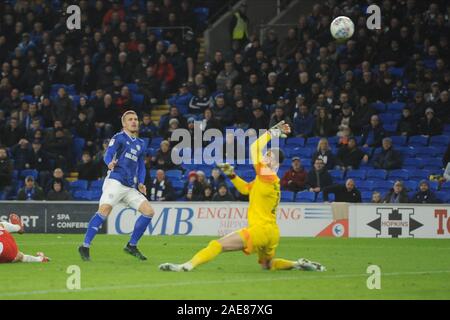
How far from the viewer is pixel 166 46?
3077 cm

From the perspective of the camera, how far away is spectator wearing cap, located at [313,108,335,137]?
1039 inches

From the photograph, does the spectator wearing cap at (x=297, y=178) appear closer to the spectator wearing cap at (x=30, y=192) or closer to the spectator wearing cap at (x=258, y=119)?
the spectator wearing cap at (x=258, y=119)

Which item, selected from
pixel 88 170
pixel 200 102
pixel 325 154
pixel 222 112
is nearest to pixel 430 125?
pixel 325 154

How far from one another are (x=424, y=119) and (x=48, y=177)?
30.8 ft

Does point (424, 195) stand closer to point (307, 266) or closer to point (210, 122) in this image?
point (210, 122)

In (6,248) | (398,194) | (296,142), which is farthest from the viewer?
(296,142)

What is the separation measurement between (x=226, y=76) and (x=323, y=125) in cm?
382

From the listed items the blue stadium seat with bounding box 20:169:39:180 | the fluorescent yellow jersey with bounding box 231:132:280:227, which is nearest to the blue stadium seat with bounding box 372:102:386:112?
the blue stadium seat with bounding box 20:169:39:180

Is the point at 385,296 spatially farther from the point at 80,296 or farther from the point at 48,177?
the point at 48,177

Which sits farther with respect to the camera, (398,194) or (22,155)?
(22,155)

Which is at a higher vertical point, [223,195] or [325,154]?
[325,154]

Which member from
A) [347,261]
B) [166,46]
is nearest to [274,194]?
[347,261]

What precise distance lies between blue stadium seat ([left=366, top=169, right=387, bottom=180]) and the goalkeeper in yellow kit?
37.4 ft

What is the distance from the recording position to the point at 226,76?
95.4 feet
